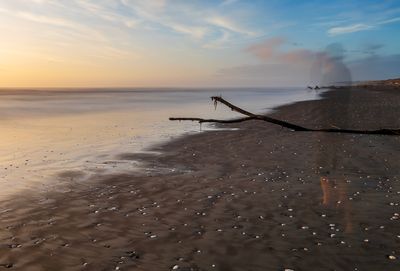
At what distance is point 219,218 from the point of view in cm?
924

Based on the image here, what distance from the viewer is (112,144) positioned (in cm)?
2180

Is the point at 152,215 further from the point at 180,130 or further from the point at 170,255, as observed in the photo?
the point at 180,130

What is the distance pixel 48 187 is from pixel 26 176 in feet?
6.80

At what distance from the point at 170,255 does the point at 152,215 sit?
2396 millimetres

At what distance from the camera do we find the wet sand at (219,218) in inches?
278

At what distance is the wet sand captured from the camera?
23.1ft

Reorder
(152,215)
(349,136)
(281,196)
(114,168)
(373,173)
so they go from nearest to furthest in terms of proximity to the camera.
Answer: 1. (152,215)
2. (281,196)
3. (373,173)
4. (114,168)
5. (349,136)

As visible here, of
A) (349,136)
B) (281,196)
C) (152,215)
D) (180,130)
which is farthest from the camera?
(180,130)

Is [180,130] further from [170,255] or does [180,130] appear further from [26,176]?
[170,255]

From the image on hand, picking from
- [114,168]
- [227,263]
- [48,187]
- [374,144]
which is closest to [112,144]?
[114,168]

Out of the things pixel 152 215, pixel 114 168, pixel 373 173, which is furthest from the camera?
pixel 114 168

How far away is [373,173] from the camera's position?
13.4m

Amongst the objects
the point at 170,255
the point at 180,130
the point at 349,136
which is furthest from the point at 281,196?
the point at 180,130

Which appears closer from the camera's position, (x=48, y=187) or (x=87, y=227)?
(x=87, y=227)
